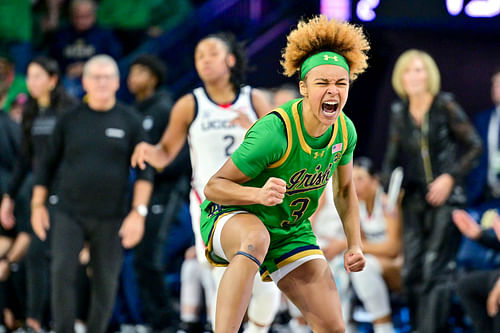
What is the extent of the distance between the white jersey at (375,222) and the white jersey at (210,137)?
2.03 metres

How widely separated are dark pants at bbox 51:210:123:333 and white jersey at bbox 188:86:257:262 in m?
0.90

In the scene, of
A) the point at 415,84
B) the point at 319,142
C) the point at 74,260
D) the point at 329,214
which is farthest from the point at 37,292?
the point at 319,142

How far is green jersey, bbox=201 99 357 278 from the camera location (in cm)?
416

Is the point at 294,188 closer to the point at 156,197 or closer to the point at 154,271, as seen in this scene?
the point at 154,271

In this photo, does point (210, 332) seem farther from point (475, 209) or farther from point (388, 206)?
point (475, 209)

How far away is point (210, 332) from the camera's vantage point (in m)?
7.42

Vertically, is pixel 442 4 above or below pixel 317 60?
above

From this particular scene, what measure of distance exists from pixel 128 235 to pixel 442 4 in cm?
349

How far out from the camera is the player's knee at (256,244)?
405 cm

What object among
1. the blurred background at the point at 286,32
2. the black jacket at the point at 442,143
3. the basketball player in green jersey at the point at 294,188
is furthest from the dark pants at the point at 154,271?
the basketball player in green jersey at the point at 294,188

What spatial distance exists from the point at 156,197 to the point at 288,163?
3587 mm

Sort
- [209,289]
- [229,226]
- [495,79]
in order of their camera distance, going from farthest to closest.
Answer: [495,79]
[209,289]
[229,226]

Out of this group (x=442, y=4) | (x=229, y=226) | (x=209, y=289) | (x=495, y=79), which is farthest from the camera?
(x=442, y=4)

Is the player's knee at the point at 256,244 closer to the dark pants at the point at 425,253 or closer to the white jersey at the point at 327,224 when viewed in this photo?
the dark pants at the point at 425,253
